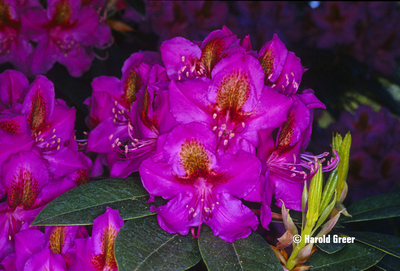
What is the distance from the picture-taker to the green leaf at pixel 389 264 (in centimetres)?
68

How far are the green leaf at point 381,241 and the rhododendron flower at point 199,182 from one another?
0.21m

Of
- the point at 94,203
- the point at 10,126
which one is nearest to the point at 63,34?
the point at 10,126

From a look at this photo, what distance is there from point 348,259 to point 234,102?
1.06 feet

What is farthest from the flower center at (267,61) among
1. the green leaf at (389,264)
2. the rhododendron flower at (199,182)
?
the green leaf at (389,264)

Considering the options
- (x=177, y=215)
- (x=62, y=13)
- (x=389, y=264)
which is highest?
(x=62, y=13)

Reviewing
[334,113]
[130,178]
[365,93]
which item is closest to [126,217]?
[130,178]

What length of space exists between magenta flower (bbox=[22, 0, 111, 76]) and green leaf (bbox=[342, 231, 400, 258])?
0.78 m

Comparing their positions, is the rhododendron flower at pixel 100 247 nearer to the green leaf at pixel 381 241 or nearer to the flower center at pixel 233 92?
the flower center at pixel 233 92

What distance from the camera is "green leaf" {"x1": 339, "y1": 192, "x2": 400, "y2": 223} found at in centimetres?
76

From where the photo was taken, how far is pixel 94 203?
0.61m

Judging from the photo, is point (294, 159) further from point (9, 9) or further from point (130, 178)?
point (9, 9)

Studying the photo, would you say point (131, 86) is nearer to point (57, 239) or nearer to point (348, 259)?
point (57, 239)

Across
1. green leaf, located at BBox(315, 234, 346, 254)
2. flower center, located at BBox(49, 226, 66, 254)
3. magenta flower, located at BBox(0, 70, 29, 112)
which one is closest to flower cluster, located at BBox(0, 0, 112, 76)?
magenta flower, located at BBox(0, 70, 29, 112)

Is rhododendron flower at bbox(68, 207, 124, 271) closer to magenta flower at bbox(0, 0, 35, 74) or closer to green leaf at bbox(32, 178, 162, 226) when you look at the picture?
green leaf at bbox(32, 178, 162, 226)
